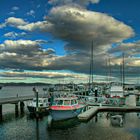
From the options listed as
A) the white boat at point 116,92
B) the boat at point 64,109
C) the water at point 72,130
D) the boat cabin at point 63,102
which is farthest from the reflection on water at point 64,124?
the white boat at point 116,92

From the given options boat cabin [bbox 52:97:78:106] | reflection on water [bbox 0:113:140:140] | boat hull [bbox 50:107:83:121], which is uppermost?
boat cabin [bbox 52:97:78:106]

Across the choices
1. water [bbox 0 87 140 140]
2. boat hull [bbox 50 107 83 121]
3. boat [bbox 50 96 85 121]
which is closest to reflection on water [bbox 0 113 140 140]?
water [bbox 0 87 140 140]

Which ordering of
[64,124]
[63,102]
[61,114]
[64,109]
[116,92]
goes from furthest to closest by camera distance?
[116,92] < [63,102] < [64,109] < [61,114] < [64,124]

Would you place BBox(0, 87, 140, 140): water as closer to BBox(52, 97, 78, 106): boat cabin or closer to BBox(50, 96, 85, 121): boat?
BBox(50, 96, 85, 121): boat

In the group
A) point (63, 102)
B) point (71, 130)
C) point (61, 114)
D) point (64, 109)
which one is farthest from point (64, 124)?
point (63, 102)

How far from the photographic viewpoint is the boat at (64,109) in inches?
1778

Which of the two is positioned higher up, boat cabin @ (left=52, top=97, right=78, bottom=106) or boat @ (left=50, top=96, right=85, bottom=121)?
boat cabin @ (left=52, top=97, right=78, bottom=106)

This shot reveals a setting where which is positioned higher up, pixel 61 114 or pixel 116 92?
pixel 116 92

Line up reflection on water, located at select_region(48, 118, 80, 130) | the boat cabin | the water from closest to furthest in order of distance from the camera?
the water < reflection on water, located at select_region(48, 118, 80, 130) < the boat cabin

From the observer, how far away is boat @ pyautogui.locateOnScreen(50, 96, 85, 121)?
45.2 meters

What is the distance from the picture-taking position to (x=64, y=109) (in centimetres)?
4581

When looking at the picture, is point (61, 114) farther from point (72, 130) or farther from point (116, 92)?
point (116, 92)

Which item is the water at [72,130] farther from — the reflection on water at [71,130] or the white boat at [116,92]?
the white boat at [116,92]

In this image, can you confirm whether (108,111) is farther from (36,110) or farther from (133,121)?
(36,110)
